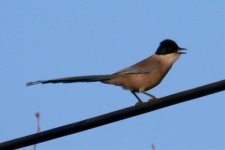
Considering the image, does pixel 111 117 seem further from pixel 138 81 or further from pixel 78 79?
pixel 138 81

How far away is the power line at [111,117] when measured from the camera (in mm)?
5246

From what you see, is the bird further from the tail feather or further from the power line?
the power line

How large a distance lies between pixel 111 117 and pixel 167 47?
5.14 meters

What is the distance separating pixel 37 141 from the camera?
5.32 meters

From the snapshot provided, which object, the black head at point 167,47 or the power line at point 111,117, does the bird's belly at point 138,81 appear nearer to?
the black head at point 167,47

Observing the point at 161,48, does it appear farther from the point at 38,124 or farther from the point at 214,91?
the point at 214,91

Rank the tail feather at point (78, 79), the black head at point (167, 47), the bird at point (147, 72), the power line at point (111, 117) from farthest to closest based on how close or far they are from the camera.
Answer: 1. the black head at point (167, 47)
2. the bird at point (147, 72)
3. the tail feather at point (78, 79)
4. the power line at point (111, 117)

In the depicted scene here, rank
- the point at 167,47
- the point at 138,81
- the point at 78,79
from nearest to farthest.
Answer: the point at 78,79
the point at 138,81
the point at 167,47

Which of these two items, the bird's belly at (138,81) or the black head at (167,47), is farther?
the black head at (167,47)

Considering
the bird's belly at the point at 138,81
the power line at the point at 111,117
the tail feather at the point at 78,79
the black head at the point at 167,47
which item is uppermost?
the black head at the point at 167,47

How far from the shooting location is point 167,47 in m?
10.4

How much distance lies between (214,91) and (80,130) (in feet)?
4.10

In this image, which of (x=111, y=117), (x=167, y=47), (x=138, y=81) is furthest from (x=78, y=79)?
(x=167, y=47)

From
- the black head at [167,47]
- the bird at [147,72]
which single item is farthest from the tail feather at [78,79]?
the black head at [167,47]
